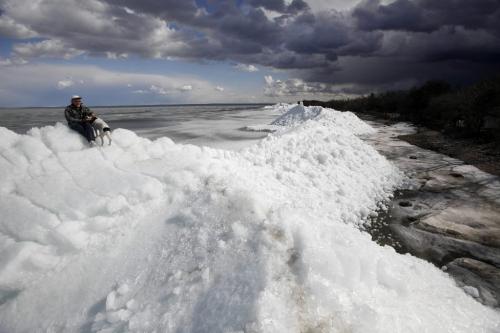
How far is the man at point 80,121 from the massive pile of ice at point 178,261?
42cm

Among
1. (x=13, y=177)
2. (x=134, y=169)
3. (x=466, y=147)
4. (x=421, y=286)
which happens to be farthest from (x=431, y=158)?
(x=13, y=177)

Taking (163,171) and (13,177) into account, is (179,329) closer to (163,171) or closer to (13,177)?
(163,171)

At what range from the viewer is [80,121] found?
17.7ft

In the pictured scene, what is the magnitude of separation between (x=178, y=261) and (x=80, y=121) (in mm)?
3846

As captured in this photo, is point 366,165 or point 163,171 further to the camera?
point 366,165

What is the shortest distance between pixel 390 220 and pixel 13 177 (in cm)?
651

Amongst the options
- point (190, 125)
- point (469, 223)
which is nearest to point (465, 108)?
point (469, 223)

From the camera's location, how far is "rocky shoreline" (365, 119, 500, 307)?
3777 mm

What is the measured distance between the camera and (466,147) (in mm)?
11539

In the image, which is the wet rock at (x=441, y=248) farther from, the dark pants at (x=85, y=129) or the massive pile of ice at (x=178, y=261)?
the dark pants at (x=85, y=129)

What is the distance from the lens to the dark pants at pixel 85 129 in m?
5.39

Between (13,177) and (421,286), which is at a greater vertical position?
(13,177)

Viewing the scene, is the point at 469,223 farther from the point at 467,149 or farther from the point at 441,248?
the point at 467,149

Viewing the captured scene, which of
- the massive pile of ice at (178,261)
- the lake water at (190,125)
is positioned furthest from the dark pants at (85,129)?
the lake water at (190,125)
